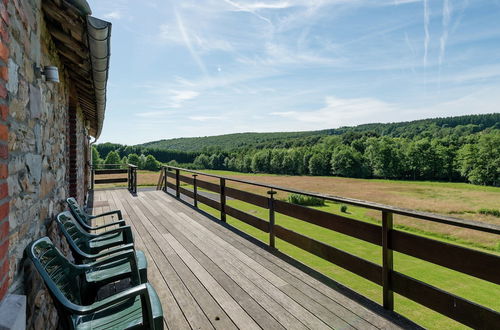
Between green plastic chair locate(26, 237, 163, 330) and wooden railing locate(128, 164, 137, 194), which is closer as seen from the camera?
green plastic chair locate(26, 237, 163, 330)

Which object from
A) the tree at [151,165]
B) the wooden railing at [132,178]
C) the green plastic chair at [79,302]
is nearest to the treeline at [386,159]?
the tree at [151,165]

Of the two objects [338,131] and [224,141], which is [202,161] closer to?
[224,141]

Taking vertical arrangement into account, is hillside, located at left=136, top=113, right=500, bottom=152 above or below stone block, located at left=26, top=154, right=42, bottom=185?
above

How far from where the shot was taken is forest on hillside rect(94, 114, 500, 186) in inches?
1890

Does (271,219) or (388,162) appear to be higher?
(271,219)

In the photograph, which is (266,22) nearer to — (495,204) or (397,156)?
(495,204)

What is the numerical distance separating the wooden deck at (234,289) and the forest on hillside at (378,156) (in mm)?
37285

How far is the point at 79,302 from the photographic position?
1.83 meters

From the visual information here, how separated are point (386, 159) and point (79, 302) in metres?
62.3

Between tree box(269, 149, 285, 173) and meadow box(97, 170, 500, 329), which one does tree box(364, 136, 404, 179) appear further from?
tree box(269, 149, 285, 173)

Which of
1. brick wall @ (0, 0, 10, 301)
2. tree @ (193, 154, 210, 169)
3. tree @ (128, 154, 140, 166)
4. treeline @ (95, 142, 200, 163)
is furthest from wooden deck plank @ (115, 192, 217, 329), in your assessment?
tree @ (193, 154, 210, 169)

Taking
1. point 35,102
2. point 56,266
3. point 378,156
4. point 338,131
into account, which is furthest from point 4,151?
point 338,131

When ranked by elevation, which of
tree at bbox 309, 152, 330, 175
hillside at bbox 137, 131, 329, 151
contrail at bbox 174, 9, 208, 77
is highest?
hillside at bbox 137, 131, 329, 151

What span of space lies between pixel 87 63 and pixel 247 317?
281 centimetres
